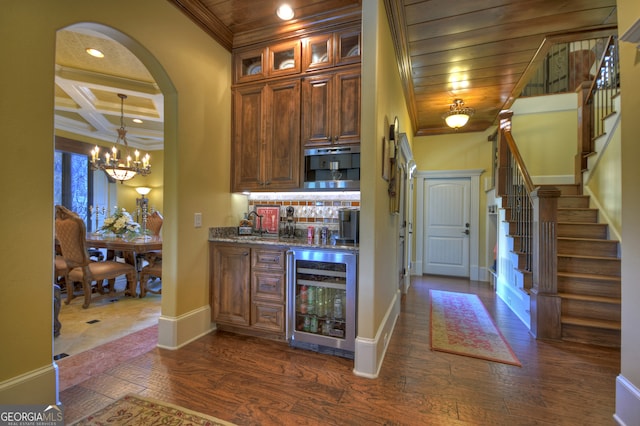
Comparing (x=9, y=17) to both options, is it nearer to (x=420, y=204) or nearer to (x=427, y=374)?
(x=427, y=374)

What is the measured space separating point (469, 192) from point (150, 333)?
5515mm

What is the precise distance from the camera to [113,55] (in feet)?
10.5

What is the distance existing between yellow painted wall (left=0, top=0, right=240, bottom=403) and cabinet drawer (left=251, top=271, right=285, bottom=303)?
0.57 m

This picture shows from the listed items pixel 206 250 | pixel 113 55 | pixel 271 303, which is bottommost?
pixel 271 303

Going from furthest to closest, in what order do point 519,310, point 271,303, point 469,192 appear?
point 469,192 → point 519,310 → point 271,303

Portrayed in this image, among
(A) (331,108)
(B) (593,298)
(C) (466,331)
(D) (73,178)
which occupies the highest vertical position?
(A) (331,108)

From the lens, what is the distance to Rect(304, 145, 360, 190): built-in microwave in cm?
257

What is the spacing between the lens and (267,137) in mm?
2834

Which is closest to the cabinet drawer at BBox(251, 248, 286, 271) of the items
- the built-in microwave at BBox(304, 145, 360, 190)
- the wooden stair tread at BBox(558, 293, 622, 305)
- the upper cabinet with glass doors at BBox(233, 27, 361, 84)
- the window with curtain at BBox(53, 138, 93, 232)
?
the built-in microwave at BBox(304, 145, 360, 190)

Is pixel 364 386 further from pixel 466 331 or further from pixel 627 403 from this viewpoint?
pixel 466 331

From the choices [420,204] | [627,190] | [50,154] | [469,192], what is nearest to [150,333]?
[50,154]

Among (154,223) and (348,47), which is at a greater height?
(348,47)

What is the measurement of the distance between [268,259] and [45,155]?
162 cm

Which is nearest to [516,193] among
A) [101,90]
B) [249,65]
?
[249,65]
